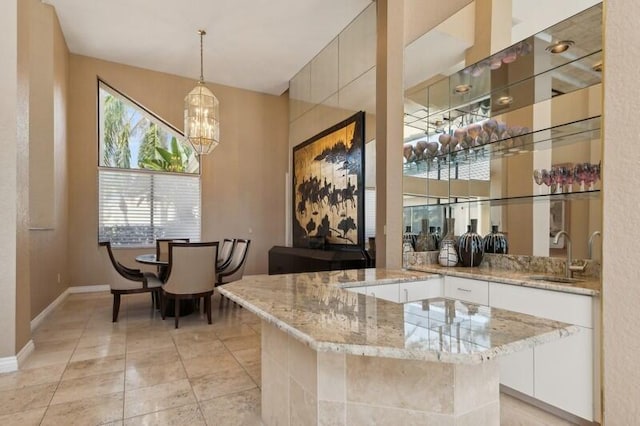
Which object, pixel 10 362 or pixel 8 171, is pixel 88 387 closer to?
pixel 10 362

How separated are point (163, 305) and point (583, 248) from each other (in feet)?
13.6

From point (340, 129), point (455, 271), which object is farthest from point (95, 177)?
point (455, 271)

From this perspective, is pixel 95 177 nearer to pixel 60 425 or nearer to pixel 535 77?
pixel 60 425

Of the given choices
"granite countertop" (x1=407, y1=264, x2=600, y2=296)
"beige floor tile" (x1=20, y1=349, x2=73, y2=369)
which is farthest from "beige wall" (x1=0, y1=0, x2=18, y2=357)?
"granite countertop" (x1=407, y1=264, x2=600, y2=296)

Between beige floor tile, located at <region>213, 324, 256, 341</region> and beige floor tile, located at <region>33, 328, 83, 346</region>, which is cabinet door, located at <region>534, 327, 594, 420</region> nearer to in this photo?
beige floor tile, located at <region>213, 324, 256, 341</region>

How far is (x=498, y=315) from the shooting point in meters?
1.27

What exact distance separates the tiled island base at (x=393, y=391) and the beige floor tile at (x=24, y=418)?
174 cm

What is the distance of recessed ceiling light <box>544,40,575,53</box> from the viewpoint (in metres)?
2.39

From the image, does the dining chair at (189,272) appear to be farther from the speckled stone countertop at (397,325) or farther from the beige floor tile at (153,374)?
the speckled stone countertop at (397,325)

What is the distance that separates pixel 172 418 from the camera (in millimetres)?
2098

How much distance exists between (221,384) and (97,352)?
4.69ft

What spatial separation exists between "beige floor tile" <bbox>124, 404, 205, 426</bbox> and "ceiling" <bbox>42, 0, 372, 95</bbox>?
14.8ft

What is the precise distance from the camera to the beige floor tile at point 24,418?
6.71 feet

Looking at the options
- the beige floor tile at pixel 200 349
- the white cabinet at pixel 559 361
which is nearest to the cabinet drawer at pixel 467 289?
the white cabinet at pixel 559 361
